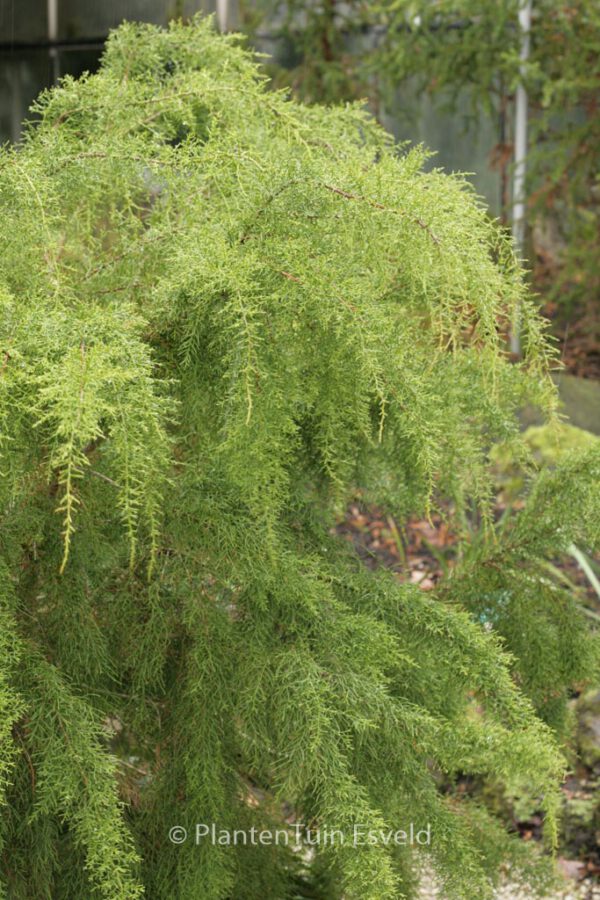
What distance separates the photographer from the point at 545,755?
4.44ft

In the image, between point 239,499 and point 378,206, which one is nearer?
point 378,206

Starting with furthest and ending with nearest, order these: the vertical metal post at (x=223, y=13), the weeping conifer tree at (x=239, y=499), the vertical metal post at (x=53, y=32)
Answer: the vertical metal post at (x=223, y=13), the vertical metal post at (x=53, y=32), the weeping conifer tree at (x=239, y=499)

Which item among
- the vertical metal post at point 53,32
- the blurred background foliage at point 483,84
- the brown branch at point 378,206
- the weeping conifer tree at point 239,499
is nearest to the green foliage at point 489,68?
the blurred background foliage at point 483,84

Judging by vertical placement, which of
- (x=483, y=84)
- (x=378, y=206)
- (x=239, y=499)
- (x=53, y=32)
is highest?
(x=483, y=84)

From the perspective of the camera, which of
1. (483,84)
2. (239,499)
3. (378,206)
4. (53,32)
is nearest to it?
(378,206)

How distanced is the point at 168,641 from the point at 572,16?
379cm

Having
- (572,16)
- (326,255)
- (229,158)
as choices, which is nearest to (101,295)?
(229,158)

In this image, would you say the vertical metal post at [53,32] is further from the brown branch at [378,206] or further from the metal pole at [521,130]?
the brown branch at [378,206]

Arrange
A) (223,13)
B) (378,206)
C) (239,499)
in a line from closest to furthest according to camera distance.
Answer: (378,206)
(239,499)
(223,13)

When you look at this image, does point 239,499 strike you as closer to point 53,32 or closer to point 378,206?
point 378,206

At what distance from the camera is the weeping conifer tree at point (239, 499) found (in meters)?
1.27

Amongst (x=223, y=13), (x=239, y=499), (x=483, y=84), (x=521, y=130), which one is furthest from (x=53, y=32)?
(x=239, y=499)

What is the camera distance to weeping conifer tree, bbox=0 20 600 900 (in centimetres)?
127

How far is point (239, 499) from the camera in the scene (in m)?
1.48
